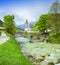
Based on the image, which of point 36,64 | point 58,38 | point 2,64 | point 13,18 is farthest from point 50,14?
point 2,64

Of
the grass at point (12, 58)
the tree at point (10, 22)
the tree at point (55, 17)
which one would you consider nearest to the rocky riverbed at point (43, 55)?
the grass at point (12, 58)

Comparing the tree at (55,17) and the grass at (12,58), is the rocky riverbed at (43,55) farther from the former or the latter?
the tree at (55,17)

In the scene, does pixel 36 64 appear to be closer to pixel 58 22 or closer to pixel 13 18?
pixel 58 22

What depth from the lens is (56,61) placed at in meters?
20.2

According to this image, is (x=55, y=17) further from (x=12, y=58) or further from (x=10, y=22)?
(x=12, y=58)

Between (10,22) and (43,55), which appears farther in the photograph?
(10,22)

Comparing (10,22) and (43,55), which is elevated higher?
(10,22)

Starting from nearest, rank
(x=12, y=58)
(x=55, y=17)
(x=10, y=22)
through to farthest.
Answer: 1. (x=12, y=58)
2. (x=55, y=17)
3. (x=10, y=22)

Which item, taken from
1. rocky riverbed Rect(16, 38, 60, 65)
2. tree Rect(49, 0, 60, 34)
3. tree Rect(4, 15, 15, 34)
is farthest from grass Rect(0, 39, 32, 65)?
tree Rect(4, 15, 15, 34)

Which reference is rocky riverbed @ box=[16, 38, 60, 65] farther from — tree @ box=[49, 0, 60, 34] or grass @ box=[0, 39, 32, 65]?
tree @ box=[49, 0, 60, 34]

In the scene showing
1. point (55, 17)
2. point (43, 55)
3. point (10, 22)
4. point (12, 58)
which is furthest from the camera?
point (10, 22)

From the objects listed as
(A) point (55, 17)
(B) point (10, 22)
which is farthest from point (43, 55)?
(B) point (10, 22)

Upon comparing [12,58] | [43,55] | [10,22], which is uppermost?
[10,22]

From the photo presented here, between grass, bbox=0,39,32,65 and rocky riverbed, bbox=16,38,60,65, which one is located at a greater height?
grass, bbox=0,39,32,65
